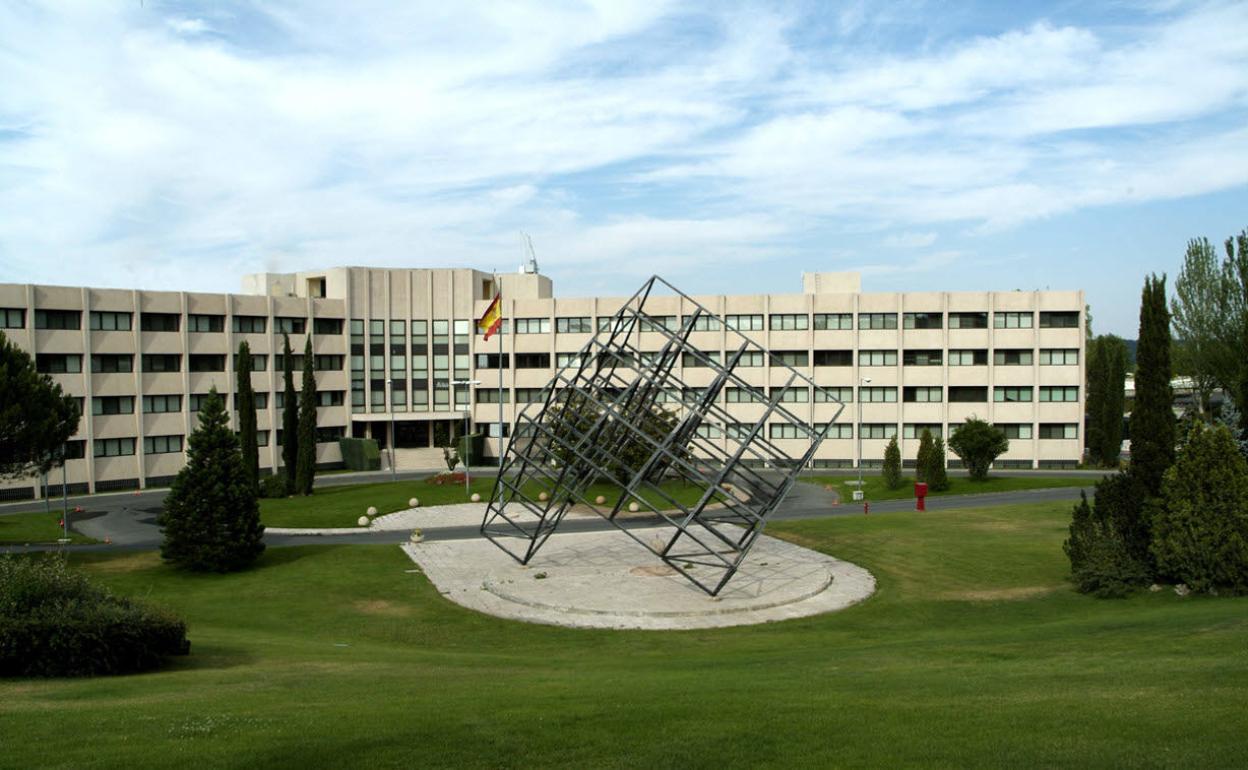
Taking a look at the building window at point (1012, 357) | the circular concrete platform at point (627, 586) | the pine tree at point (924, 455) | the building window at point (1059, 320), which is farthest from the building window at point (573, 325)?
the circular concrete platform at point (627, 586)

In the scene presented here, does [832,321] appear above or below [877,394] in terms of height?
above

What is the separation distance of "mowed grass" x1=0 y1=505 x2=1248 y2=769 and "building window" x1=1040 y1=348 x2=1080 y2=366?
52626 mm

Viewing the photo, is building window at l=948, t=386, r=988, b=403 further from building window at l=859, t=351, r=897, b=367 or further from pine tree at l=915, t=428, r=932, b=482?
pine tree at l=915, t=428, r=932, b=482

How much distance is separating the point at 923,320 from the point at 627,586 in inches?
2247

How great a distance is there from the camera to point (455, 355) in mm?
91750

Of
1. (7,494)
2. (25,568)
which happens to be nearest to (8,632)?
(25,568)

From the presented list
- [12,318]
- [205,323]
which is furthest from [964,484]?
[12,318]

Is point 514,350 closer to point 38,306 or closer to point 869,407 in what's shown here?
point 869,407

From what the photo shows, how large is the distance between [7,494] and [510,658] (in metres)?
59.3

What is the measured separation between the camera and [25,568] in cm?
2108

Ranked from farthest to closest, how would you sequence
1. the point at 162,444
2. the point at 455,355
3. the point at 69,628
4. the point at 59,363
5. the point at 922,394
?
the point at 455,355 < the point at 922,394 < the point at 162,444 < the point at 59,363 < the point at 69,628

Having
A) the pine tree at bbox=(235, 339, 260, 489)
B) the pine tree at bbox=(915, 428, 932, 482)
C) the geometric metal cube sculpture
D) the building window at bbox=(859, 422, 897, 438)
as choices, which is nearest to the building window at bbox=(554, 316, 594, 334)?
the building window at bbox=(859, 422, 897, 438)

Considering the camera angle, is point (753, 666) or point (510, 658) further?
point (510, 658)

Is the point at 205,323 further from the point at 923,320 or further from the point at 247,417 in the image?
the point at 923,320
